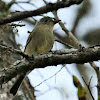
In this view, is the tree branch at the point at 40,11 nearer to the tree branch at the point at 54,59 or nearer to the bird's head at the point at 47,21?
the tree branch at the point at 54,59

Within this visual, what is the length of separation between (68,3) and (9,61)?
1607mm

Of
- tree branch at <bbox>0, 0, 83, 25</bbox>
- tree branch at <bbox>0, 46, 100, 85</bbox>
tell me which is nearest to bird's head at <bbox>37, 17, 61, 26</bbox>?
tree branch at <bbox>0, 0, 83, 25</bbox>

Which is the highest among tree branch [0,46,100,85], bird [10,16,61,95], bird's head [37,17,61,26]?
bird's head [37,17,61,26]

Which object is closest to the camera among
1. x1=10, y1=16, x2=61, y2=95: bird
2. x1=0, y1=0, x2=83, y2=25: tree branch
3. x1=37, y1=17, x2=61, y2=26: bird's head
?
x1=0, y1=0, x2=83, y2=25: tree branch

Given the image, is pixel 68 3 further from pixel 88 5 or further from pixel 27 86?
pixel 88 5

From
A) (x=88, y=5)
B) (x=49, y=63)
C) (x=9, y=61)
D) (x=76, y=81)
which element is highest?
(x=88, y=5)

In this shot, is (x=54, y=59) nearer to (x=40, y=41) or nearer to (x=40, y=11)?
(x=40, y=11)

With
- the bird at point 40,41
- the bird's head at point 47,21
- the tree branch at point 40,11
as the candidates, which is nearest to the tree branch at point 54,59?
the tree branch at point 40,11

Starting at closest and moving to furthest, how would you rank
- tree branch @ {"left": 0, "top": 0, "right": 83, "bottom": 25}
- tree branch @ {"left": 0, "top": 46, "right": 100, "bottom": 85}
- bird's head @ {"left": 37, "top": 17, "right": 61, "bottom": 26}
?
tree branch @ {"left": 0, "top": 46, "right": 100, "bottom": 85}, tree branch @ {"left": 0, "top": 0, "right": 83, "bottom": 25}, bird's head @ {"left": 37, "top": 17, "right": 61, "bottom": 26}

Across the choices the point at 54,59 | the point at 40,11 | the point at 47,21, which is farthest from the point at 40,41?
the point at 54,59

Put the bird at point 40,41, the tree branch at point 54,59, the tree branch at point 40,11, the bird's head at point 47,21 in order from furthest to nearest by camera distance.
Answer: the bird's head at point 47,21 < the bird at point 40,41 < the tree branch at point 40,11 < the tree branch at point 54,59

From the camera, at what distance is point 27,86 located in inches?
186

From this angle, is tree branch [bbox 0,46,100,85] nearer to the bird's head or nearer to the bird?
the bird

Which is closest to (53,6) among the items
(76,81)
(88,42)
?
(76,81)
